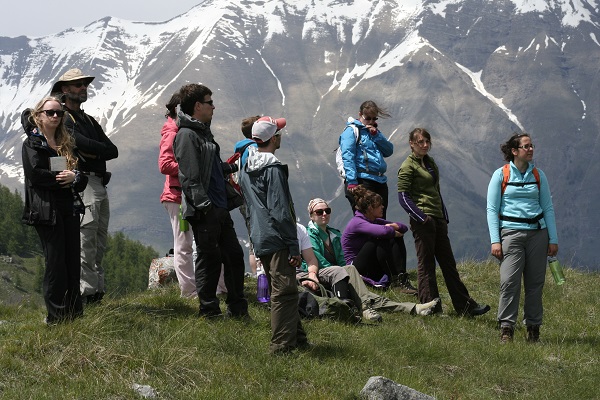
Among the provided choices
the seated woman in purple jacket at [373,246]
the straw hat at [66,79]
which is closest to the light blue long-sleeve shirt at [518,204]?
the seated woman in purple jacket at [373,246]

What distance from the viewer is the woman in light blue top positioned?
11.8 m

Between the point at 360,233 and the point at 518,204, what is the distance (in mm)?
3479

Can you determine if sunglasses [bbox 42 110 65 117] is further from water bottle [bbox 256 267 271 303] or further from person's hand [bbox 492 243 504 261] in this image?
person's hand [bbox 492 243 504 261]

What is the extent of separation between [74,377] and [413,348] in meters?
4.21

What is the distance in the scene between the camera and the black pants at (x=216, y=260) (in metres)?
10.6

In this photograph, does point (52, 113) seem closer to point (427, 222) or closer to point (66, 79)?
point (66, 79)

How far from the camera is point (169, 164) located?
12492 mm

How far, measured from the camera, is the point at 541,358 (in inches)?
419

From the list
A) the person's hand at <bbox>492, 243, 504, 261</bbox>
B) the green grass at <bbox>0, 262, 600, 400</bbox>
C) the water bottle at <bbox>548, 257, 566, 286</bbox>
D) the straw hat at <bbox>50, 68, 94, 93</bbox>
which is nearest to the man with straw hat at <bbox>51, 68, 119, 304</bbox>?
the straw hat at <bbox>50, 68, 94, 93</bbox>

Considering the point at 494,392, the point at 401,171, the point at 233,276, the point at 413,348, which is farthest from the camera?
the point at 401,171

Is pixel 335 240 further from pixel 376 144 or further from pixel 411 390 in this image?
pixel 411 390

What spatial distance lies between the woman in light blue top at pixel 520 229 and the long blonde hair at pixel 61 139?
5.49m

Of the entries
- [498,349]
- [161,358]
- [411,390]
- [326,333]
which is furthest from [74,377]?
[498,349]

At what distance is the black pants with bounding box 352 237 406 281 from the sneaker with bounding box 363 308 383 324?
98.3 inches
